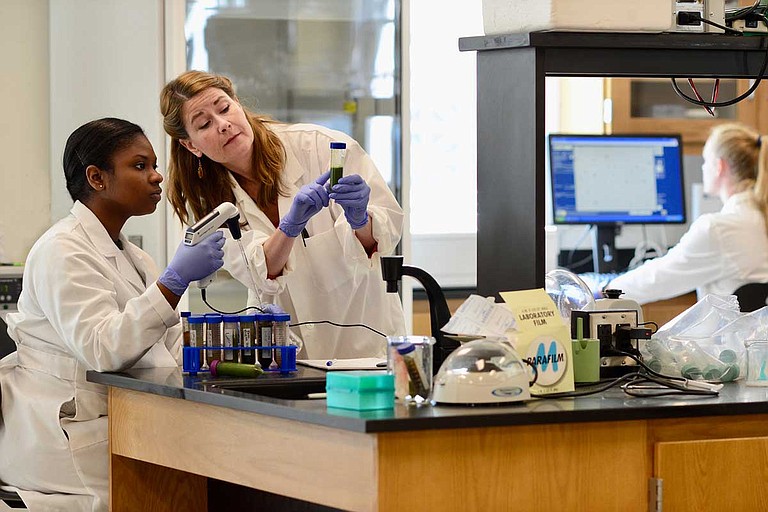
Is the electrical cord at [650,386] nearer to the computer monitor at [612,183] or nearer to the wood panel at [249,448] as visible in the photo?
the wood panel at [249,448]

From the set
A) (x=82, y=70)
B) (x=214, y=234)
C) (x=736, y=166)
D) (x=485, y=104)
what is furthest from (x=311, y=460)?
(x=736, y=166)

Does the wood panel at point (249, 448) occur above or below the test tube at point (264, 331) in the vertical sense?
below

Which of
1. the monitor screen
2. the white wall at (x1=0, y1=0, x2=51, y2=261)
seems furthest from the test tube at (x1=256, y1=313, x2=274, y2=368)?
the monitor screen

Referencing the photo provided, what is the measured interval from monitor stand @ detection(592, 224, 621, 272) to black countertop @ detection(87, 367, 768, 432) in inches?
119

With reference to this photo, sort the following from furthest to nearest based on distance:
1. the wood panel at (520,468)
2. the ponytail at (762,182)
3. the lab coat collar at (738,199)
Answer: the lab coat collar at (738,199)
the ponytail at (762,182)
the wood panel at (520,468)

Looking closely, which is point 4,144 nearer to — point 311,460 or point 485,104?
point 485,104

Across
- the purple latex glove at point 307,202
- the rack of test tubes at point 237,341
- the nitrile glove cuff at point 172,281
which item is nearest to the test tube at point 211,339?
the rack of test tubes at point 237,341

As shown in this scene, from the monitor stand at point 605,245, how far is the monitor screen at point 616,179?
7 centimetres

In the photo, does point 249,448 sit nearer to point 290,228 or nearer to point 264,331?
point 264,331

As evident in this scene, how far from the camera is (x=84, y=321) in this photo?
7.52 ft

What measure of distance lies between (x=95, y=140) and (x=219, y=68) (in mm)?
1476

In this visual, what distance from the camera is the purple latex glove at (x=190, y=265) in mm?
2338

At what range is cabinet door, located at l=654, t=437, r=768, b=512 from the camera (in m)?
1.83

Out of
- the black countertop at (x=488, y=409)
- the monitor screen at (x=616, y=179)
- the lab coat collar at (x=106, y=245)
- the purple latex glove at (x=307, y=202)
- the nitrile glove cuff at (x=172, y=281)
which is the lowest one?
the black countertop at (x=488, y=409)
